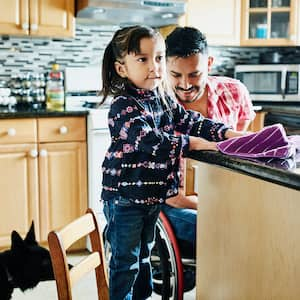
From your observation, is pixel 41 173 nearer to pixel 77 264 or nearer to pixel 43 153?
pixel 43 153

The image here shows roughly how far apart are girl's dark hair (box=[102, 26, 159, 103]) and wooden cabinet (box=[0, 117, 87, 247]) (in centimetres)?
146

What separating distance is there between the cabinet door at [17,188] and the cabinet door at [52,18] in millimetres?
747

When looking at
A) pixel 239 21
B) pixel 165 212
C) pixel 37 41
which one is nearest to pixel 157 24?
pixel 239 21

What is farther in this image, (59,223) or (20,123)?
(59,223)

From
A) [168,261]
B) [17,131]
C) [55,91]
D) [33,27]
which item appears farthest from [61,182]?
[168,261]

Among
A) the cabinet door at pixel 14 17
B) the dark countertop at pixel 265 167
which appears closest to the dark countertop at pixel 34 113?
the cabinet door at pixel 14 17

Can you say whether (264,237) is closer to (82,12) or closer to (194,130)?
(194,130)

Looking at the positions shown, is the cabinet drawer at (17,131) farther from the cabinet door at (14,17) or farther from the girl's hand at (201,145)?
the girl's hand at (201,145)

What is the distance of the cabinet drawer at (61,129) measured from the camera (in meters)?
3.10

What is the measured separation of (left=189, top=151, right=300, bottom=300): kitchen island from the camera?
3.66ft

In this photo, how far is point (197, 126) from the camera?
1.65 meters

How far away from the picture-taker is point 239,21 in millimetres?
3912

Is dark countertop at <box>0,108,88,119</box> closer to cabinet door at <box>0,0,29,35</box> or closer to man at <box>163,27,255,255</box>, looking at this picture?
cabinet door at <box>0,0,29,35</box>

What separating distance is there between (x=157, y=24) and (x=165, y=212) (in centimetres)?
223
